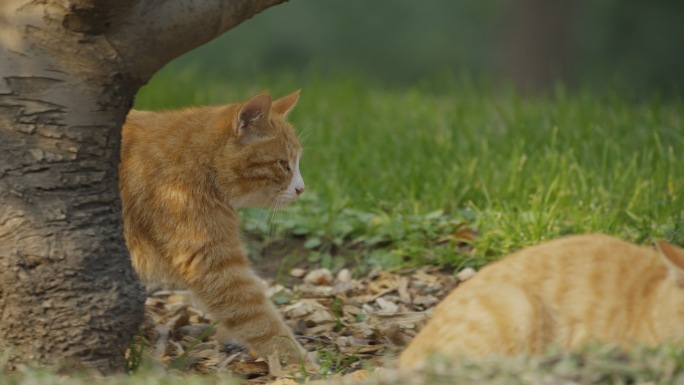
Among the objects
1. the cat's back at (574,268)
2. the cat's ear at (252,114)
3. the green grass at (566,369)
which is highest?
the cat's ear at (252,114)

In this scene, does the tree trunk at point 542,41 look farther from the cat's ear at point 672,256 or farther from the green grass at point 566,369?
the green grass at point 566,369

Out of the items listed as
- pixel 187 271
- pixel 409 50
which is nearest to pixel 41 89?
pixel 187 271

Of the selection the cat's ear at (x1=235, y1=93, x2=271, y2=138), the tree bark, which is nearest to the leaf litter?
the tree bark

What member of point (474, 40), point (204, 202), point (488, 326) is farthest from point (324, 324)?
point (474, 40)

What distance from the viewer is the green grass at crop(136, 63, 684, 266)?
3.51m

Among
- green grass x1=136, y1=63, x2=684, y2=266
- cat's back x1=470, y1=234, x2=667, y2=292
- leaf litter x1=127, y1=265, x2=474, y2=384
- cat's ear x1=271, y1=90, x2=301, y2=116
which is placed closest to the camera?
cat's back x1=470, y1=234, x2=667, y2=292

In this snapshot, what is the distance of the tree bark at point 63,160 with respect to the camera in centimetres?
217

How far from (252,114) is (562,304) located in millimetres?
1630

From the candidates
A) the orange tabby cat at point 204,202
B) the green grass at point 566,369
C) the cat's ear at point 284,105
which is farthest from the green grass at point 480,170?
the green grass at point 566,369

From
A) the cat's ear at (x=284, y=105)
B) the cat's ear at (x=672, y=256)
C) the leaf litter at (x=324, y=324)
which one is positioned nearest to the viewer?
the cat's ear at (x=672, y=256)

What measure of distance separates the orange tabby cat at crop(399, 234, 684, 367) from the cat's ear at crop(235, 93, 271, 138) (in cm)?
131

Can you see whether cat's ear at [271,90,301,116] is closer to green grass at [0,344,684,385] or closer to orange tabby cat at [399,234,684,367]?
orange tabby cat at [399,234,684,367]

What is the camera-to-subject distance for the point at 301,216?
162 inches

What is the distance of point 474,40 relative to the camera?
16.0 meters
